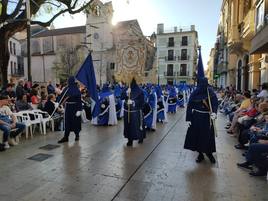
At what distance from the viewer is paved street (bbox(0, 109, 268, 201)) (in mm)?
3945

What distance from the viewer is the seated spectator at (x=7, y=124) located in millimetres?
6277

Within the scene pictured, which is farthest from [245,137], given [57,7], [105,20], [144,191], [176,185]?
[105,20]

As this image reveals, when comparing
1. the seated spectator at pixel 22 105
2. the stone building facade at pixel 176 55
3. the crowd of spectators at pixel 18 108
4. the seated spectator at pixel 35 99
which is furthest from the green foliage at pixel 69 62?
the seated spectator at pixel 22 105

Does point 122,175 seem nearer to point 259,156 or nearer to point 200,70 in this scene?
point 259,156

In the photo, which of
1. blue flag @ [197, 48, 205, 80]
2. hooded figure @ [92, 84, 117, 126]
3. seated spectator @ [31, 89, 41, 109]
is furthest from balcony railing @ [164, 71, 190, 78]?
blue flag @ [197, 48, 205, 80]

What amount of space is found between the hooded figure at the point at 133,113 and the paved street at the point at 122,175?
34 centimetres

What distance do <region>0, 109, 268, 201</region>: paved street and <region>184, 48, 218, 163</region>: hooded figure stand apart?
0.35 metres

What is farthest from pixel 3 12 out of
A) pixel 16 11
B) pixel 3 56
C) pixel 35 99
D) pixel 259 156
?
pixel 259 156

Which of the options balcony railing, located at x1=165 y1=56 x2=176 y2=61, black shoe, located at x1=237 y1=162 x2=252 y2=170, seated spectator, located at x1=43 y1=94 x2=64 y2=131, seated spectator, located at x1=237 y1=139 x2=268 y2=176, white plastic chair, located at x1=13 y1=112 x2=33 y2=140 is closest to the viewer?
seated spectator, located at x1=237 y1=139 x2=268 y2=176

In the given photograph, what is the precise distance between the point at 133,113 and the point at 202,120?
203 centimetres

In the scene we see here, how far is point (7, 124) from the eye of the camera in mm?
6359

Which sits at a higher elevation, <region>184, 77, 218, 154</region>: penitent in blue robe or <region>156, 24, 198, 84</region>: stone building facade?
<region>156, 24, 198, 84</region>: stone building facade

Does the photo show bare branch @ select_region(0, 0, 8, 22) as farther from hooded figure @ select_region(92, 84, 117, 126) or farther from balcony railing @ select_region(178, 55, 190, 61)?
balcony railing @ select_region(178, 55, 190, 61)

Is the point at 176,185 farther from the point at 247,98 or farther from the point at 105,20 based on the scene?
the point at 105,20
